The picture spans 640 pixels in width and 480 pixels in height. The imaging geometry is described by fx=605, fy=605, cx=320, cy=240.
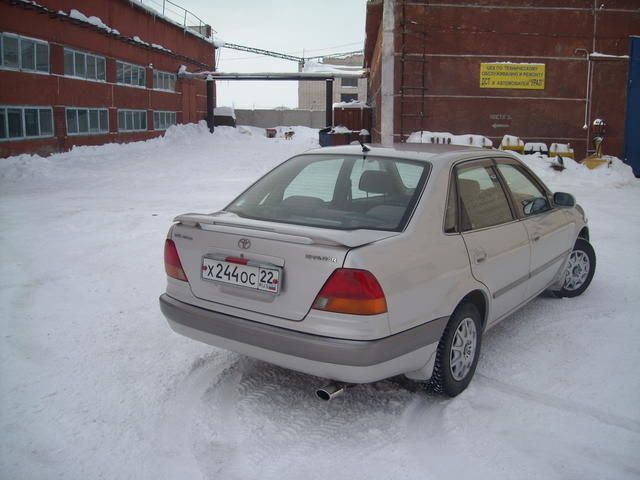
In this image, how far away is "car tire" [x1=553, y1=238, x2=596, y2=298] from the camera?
18.6 ft

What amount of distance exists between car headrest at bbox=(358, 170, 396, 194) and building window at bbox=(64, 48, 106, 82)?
66.2ft

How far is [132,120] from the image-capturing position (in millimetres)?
27375

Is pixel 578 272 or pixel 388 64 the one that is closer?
pixel 578 272

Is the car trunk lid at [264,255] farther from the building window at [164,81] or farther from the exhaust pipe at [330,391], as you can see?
the building window at [164,81]

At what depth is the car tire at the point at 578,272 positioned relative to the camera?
224 inches

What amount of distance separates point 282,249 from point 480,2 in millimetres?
15332

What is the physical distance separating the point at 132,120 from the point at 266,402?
26.0 meters

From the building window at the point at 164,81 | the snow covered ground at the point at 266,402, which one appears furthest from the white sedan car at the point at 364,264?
the building window at the point at 164,81

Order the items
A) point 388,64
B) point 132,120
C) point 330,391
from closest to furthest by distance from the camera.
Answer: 1. point 330,391
2. point 388,64
3. point 132,120

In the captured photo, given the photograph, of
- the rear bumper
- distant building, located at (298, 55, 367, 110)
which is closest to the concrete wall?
distant building, located at (298, 55, 367, 110)

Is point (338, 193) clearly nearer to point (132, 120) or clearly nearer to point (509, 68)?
point (509, 68)

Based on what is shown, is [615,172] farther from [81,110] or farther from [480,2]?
[81,110]

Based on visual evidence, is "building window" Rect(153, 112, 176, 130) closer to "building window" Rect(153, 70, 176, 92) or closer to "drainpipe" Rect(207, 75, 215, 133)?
"building window" Rect(153, 70, 176, 92)

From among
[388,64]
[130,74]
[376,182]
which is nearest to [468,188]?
[376,182]
